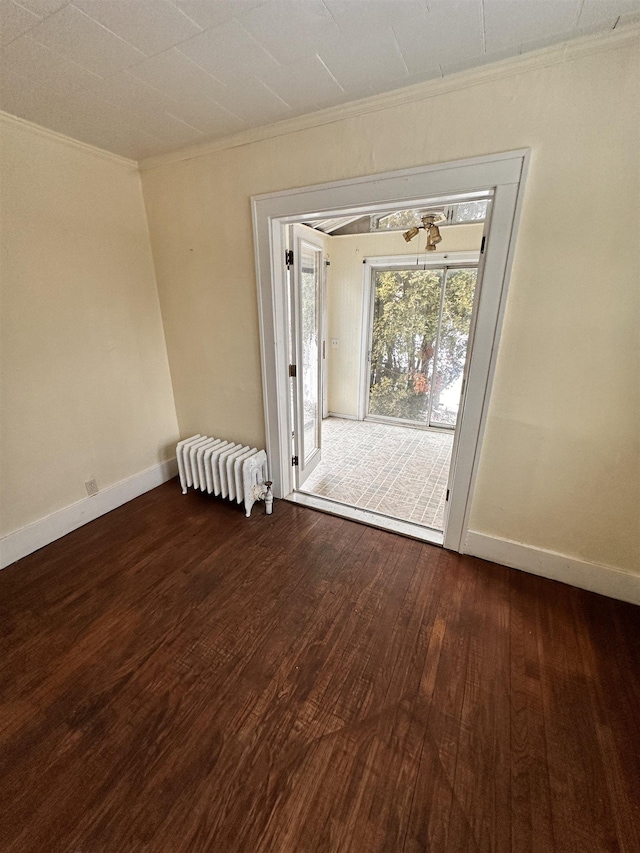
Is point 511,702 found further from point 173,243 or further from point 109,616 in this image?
point 173,243

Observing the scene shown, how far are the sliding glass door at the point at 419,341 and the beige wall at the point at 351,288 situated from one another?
0.21 metres

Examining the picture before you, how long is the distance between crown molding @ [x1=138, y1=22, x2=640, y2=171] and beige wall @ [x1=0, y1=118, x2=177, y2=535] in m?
0.72

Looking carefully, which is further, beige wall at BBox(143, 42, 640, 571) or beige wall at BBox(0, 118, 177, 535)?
beige wall at BBox(0, 118, 177, 535)

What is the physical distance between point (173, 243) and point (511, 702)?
331 centimetres

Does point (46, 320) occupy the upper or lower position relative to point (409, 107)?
lower

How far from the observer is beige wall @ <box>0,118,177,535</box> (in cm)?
188

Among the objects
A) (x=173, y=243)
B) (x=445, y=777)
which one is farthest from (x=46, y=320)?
(x=445, y=777)

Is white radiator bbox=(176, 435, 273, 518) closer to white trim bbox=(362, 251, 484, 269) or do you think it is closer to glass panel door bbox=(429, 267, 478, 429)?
glass panel door bbox=(429, 267, 478, 429)

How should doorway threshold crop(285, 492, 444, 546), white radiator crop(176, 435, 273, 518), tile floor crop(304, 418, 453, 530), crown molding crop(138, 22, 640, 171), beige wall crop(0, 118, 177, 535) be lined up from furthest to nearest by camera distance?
tile floor crop(304, 418, 453, 530) < white radiator crop(176, 435, 273, 518) < doorway threshold crop(285, 492, 444, 546) < beige wall crop(0, 118, 177, 535) < crown molding crop(138, 22, 640, 171)

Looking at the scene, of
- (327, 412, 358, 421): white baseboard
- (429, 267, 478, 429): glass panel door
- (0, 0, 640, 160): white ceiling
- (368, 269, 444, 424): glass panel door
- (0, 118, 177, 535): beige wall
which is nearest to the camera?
(0, 0, 640, 160): white ceiling

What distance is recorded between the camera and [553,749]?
3.91ft

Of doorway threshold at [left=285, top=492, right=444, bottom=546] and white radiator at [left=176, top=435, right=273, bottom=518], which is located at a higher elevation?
white radiator at [left=176, top=435, right=273, bottom=518]

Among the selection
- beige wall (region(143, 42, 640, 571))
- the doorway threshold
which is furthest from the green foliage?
beige wall (region(143, 42, 640, 571))

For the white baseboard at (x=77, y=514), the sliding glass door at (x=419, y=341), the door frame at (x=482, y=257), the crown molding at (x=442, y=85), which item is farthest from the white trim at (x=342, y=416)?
the crown molding at (x=442, y=85)
